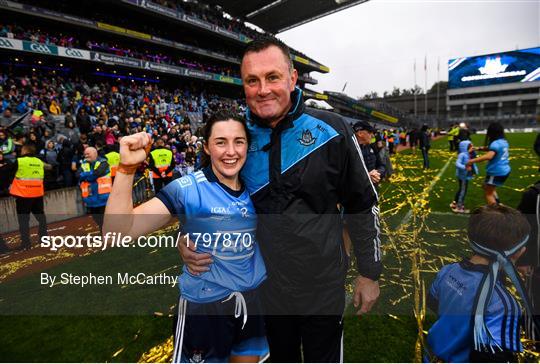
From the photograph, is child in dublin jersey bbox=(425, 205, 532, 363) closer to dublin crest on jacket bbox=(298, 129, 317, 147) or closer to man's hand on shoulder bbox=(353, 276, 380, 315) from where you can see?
man's hand on shoulder bbox=(353, 276, 380, 315)

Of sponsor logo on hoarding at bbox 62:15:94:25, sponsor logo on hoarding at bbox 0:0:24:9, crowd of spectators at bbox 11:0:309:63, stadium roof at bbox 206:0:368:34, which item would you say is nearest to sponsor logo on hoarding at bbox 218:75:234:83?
crowd of spectators at bbox 11:0:309:63

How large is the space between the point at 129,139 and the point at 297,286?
128 cm

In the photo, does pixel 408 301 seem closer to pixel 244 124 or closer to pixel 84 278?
pixel 244 124

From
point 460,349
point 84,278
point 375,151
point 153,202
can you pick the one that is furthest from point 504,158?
point 84,278

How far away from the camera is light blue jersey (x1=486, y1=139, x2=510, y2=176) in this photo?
5695 mm

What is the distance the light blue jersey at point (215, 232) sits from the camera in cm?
167

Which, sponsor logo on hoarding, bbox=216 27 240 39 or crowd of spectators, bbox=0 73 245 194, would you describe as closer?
crowd of spectators, bbox=0 73 245 194

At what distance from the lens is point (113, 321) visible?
3.54 m

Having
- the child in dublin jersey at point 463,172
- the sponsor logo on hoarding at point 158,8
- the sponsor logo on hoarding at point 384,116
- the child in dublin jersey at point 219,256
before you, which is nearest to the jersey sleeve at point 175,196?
the child in dublin jersey at point 219,256

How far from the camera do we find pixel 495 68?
62562 millimetres

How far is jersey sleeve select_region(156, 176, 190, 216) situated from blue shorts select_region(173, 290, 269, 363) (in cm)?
57

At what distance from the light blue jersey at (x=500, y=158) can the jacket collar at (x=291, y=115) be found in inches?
223

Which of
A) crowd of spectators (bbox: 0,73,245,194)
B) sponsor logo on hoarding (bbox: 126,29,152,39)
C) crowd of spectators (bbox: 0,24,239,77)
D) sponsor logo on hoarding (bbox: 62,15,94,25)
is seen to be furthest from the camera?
sponsor logo on hoarding (bbox: 126,29,152,39)

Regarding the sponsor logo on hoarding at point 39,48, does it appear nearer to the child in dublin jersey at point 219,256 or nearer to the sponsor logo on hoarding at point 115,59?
the sponsor logo on hoarding at point 115,59
